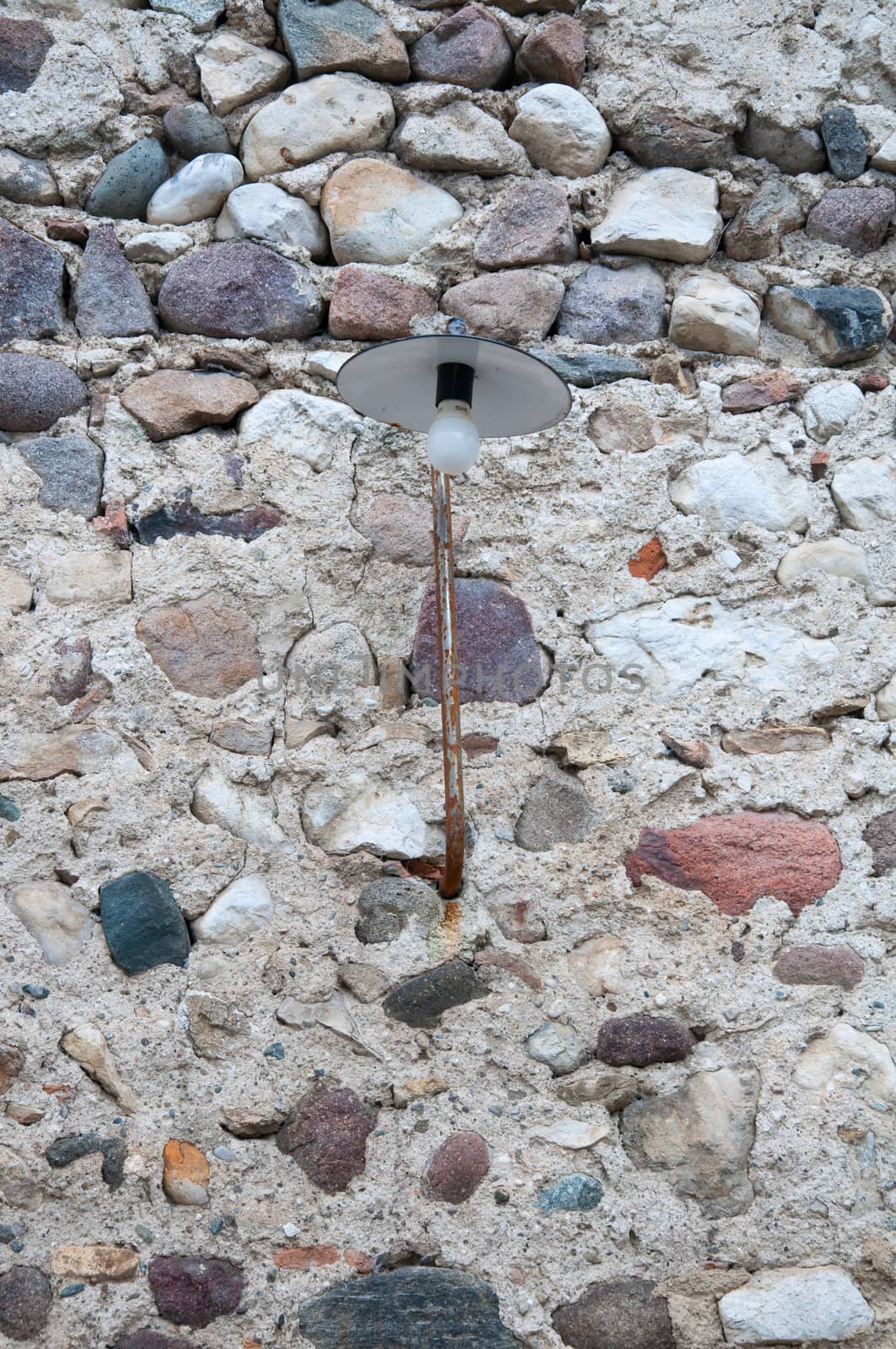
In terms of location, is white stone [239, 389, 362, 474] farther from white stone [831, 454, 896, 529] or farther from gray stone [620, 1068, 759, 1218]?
gray stone [620, 1068, 759, 1218]

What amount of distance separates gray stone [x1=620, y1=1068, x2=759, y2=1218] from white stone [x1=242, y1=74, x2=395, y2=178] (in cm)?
161

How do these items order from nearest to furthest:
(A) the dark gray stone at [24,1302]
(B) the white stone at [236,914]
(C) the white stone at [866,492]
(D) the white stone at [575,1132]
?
(A) the dark gray stone at [24,1302] → (D) the white stone at [575,1132] → (B) the white stone at [236,914] → (C) the white stone at [866,492]

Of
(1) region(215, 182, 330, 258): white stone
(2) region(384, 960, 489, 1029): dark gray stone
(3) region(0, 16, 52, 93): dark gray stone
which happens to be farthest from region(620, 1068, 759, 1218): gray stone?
(3) region(0, 16, 52, 93): dark gray stone

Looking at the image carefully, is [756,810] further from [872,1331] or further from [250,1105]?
[250,1105]

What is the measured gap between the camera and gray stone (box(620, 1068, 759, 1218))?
1524 mm

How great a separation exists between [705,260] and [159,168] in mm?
942

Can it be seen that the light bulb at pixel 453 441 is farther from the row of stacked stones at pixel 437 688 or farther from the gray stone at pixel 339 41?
the gray stone at pixel 339 41

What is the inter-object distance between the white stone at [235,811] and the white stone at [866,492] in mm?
982

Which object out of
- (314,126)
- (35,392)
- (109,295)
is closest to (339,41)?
(314,126)

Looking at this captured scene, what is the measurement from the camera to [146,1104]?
1554 mm

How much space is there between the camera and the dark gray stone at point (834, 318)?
208 centimetres

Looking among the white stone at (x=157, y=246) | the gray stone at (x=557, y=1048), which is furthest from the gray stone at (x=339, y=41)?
the gray stone at (x=557, y=1048)

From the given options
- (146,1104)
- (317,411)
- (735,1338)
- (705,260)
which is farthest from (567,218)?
(735,1338)

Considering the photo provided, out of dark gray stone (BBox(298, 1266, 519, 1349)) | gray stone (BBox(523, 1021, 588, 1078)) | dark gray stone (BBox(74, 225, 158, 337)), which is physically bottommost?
dark gray stone (BBox(298, 1266, 519, 1349))
